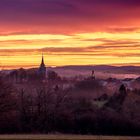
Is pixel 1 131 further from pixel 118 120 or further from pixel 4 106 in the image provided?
pixel 118 120

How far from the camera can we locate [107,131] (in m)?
54.9

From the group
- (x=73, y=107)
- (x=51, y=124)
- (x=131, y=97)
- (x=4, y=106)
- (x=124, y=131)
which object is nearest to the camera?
(x=124, y=131)

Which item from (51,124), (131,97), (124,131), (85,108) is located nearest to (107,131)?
(124,131)

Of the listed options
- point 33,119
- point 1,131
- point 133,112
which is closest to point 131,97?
point 133,112

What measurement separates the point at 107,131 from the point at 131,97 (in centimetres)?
2947

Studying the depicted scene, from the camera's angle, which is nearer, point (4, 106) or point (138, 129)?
point (138, 129)

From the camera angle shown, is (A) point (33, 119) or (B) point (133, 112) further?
(B) point (133, 112)

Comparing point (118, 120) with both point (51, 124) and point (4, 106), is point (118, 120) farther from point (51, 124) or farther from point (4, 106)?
point (4, 106)

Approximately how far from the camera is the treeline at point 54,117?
55.9 m

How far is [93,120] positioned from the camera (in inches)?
2248

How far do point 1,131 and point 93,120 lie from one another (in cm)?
923

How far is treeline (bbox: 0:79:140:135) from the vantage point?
5594cm

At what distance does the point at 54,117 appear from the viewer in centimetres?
5984

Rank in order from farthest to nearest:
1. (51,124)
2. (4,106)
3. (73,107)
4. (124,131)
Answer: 1. (73,107)
2. (4,106)
3. (51,124)
4. (124,131)
